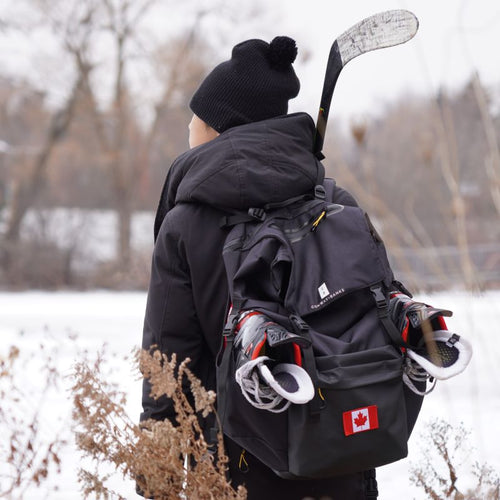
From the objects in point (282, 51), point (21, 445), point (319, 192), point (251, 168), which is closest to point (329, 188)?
point (319, 192)

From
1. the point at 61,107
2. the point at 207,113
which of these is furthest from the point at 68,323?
the point at 61,107

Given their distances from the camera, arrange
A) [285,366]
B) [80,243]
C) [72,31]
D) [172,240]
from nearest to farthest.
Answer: [285,366] < [172,240] < [80,243] < [72,31]

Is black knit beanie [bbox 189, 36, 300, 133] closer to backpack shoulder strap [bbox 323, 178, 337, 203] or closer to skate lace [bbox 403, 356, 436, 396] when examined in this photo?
backpack shoulder strap [bbox 323, 178, 337, 203]

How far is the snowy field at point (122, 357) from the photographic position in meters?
3.15

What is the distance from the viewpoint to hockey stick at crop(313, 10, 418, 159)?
1705 mm

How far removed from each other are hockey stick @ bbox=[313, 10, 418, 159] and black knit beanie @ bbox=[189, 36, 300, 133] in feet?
0.60

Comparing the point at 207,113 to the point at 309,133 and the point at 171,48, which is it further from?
the point at 171,48

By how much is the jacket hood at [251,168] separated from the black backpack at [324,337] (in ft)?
0.19

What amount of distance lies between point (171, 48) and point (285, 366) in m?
20.3

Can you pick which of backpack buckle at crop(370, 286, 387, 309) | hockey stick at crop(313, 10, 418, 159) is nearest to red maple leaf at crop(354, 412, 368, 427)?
backpack buckle at crop(370, 286, 387, 309)

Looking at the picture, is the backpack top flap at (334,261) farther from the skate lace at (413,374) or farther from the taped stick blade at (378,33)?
the taped stick blade at (378,33)

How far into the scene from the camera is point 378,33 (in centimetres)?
177

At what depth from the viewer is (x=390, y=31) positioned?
5.72 feet

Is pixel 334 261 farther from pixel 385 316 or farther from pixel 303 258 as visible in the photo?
pixel 385 316
